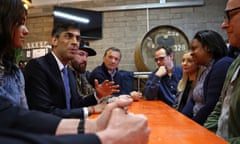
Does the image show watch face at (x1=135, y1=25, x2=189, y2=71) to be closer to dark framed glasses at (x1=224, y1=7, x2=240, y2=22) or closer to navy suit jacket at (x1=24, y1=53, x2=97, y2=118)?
navy suit jacket at (x1=24, y1=53, x2=97, y2=118)

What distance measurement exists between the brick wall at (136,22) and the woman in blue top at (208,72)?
267 centimetres

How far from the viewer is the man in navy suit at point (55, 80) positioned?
1.68 metres

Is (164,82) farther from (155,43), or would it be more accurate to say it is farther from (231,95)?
(231,95)

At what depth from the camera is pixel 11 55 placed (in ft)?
4.62

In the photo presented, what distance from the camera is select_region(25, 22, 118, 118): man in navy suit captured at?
1685mm

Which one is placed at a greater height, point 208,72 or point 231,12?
point 231,12

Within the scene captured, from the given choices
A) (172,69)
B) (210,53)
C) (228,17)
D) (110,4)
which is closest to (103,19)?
(110,4)

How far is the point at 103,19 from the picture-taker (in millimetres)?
4879

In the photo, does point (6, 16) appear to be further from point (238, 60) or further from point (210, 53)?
point (210, 53)

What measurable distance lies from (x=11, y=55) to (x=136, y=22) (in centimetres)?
359

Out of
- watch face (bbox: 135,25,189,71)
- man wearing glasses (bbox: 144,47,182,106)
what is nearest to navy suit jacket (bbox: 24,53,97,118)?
man wearing glasses (bbox: 144,47,182,106)

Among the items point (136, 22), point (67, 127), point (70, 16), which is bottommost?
point (67, 127)

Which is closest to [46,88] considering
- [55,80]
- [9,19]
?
[55,80]

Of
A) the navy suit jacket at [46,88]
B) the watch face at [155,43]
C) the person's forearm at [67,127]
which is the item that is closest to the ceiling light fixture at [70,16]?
the watch face at [155,43]
